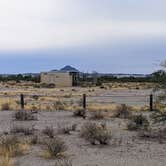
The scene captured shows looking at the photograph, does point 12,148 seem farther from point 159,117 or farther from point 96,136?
point 159,117

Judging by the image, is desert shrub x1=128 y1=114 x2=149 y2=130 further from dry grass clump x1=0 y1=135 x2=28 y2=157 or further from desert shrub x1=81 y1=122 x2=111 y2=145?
dry grass clump x1=0 y1=135 x2=28 y2=157

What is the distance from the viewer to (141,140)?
1816cm

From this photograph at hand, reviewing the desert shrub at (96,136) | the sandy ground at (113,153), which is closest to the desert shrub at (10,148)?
the sandy ground at (113,153)

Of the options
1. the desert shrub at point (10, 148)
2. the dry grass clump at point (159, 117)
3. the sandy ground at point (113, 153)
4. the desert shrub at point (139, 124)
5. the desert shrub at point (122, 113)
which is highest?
the dry grass clump at point (159, 117)

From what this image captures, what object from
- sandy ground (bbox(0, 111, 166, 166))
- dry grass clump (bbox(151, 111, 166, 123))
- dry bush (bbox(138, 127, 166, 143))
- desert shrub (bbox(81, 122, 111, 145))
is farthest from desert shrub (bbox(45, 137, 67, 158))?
dry grass clump (bbox(151, 111, 166, 123))

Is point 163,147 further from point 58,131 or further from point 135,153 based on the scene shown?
point 58,131

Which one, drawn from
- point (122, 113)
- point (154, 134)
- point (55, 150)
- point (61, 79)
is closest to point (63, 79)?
point (61, 79)

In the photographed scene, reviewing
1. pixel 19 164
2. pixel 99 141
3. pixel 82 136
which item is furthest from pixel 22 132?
pixel 19 164

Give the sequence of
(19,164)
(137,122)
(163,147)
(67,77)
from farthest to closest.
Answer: (67,77) < (137,122) < (163,147) < (19,164)

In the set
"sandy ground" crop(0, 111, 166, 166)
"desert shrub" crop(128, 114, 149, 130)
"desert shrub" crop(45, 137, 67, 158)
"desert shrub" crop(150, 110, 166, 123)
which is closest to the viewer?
"sandy ground" crop(0, 111, 166, 166)

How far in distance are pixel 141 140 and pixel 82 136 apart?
2107 millimetres

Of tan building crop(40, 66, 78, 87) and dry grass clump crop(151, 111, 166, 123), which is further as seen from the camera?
tan building crop(40, 66, 78, 87)

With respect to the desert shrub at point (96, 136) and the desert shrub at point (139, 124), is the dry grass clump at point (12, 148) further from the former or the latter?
the desert shrub at point (139, 124)

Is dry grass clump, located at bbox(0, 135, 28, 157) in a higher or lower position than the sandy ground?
higher
